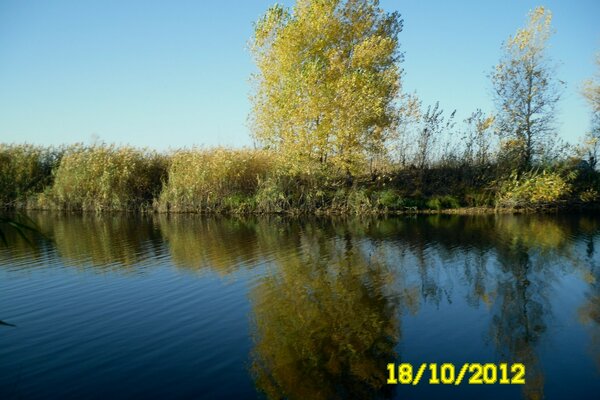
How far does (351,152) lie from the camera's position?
89.2 ft

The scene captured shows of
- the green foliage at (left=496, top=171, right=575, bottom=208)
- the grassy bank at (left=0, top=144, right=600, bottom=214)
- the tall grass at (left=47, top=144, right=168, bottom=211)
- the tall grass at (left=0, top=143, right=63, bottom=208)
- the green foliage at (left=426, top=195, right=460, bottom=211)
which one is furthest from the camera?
the tall grass at (left=0, top=143, right=63, bottom=208)

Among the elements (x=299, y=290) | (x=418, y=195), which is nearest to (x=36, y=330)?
(x=299, y=290)

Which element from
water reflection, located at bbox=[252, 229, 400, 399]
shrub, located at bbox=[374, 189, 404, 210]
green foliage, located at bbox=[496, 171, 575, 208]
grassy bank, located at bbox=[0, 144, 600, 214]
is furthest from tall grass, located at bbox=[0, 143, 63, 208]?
green foliage, located at bbox=[496, 171, 575, 208]

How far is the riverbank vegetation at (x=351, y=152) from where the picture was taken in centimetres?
2655

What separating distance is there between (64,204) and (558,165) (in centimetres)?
3359

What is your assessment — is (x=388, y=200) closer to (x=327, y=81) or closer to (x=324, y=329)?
(x=327, y=81)

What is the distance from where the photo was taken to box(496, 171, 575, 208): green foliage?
2596 centimetres

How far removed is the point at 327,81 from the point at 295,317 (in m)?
20.3

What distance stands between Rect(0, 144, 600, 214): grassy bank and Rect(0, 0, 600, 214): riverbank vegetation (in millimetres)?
76

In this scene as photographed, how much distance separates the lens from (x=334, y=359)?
6926 millimetres

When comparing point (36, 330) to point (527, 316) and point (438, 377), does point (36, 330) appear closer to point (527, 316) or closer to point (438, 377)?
point (438, 377)
